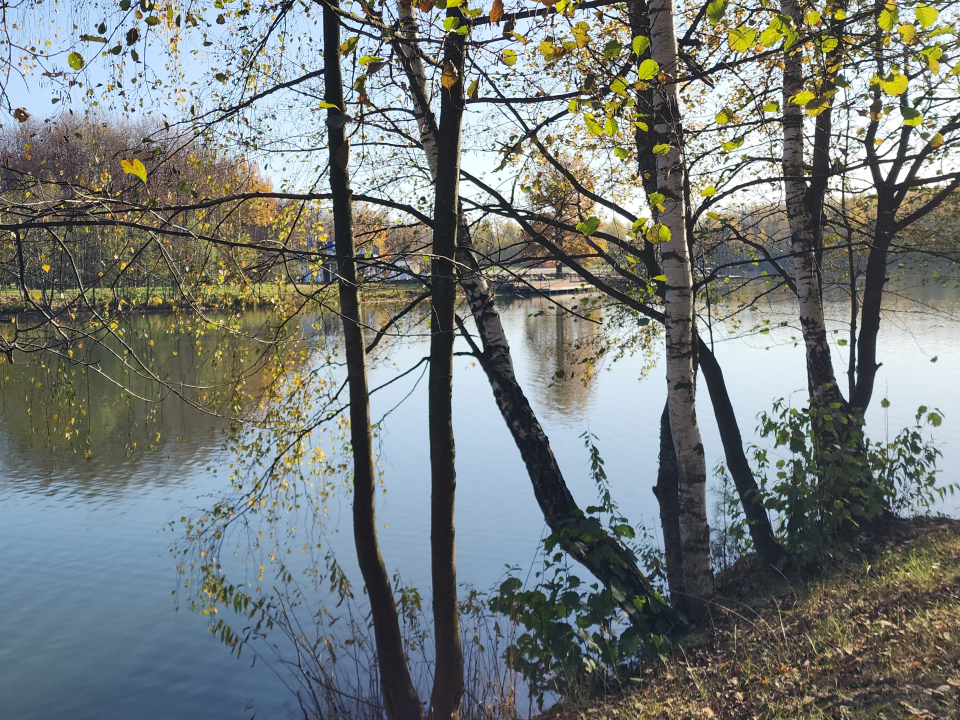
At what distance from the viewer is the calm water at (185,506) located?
7.43 meters

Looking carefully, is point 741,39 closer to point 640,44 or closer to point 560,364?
point 640,44

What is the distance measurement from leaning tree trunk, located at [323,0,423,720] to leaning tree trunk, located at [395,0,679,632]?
0.85 m

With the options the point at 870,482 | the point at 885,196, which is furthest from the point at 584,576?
the point at 885,196

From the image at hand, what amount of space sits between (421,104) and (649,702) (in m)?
4.45

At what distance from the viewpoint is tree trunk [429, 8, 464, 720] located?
492 cm

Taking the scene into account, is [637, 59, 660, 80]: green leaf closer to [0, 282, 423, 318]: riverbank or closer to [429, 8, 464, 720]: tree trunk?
[429, 8, 464, 720]: tree trunk

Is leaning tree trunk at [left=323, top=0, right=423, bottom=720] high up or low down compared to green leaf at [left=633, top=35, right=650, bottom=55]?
down

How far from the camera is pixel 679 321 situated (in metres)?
5.68

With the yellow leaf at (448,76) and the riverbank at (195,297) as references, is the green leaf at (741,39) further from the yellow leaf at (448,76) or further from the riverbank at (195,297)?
the riverbank at (195,297)

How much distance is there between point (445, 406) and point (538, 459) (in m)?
1.48

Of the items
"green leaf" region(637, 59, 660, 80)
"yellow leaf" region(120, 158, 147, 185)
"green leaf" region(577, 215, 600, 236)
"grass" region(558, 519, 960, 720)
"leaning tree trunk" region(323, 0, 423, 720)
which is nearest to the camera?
"yellow leaf" region(120, 158, 147, 185)

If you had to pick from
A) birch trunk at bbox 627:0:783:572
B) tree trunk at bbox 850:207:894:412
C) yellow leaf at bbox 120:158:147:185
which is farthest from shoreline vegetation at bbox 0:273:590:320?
tree trunk at bbox 850:207:894:412

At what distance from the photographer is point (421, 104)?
19.0ft

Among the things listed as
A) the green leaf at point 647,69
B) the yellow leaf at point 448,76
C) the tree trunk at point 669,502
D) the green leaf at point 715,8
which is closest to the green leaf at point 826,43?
the green leaf at point 715,8
